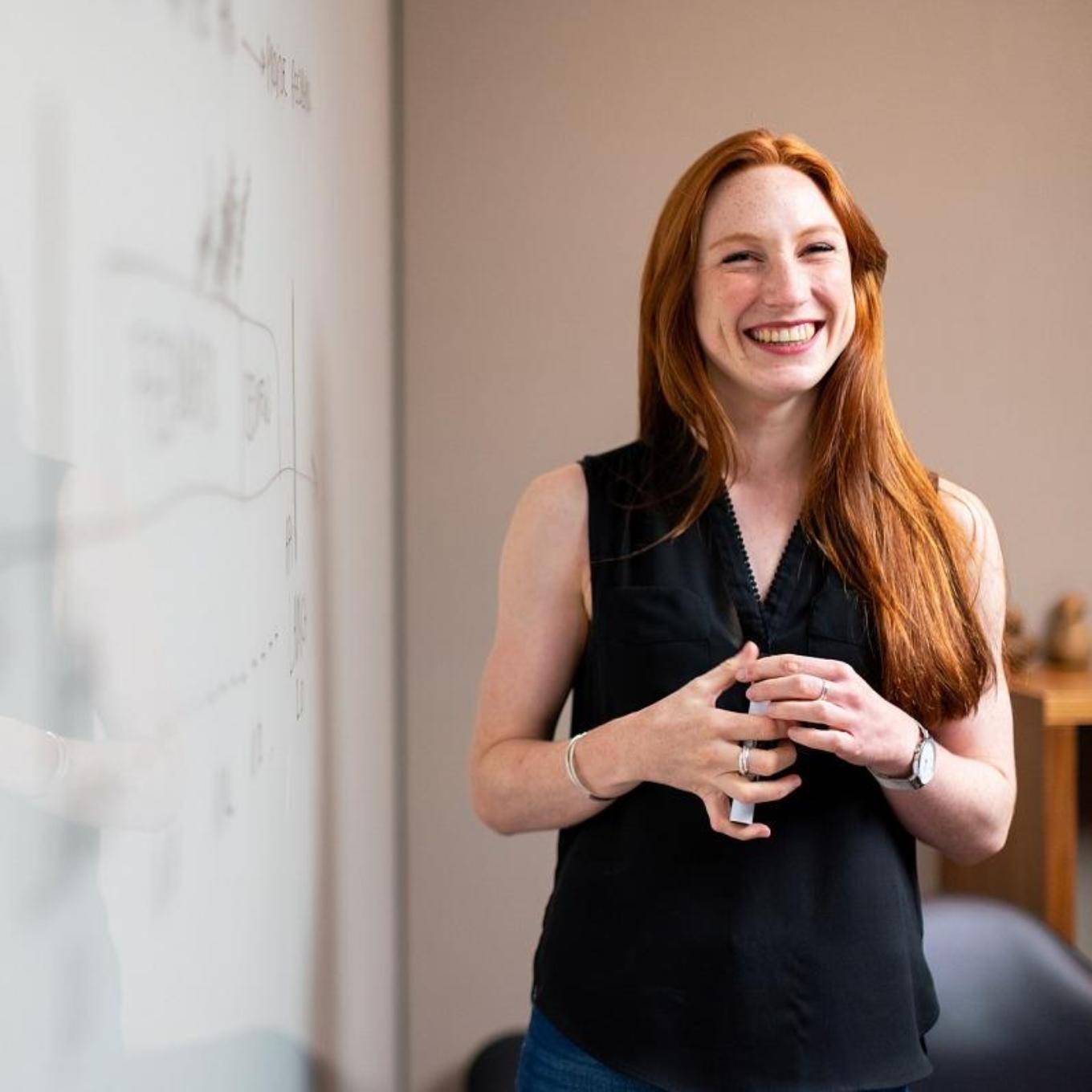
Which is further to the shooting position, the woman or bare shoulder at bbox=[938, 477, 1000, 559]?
bare shoulder at bbox=[938, 477, 1000, 559]

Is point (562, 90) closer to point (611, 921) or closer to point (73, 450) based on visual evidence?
point (611, 921)

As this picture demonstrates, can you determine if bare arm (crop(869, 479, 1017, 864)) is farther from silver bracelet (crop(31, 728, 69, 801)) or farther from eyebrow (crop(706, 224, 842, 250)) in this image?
silver bracelet (crop(31, 728, 69, 801))

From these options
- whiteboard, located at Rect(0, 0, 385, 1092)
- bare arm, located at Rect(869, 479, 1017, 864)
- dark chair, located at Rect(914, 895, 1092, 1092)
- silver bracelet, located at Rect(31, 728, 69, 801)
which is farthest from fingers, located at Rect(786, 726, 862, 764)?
dark chair, located at Rect(914, 895, 1092, 1092)

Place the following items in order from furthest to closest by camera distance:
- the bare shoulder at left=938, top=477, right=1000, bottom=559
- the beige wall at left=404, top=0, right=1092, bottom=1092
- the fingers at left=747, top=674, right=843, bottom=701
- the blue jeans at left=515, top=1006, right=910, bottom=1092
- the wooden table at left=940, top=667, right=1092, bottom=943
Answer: the beige wall at left=404, top=0, right=1092, bottom=1092, the wooden table at left=940, top=667, right=1092, bottom=943, the bare shoulder at left=938, top=477, right=1000, bottom=559, the blue jeans at left=515, top=1006, right=910, bottom=1092, the fingers at left=747, top=674, right=843, bottom=701

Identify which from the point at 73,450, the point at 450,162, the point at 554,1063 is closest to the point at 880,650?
the point at 554,1063

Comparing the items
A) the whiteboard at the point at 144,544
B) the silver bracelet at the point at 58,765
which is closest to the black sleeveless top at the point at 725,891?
the whiteboard at the point at 144,544

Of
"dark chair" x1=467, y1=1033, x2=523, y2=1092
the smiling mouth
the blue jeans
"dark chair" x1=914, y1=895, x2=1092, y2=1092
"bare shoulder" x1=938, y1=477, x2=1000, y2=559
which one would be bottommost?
"dark chair" x1=467, y1=1033, x2=523, y2=1092

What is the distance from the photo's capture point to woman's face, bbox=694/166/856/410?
53.9 inches

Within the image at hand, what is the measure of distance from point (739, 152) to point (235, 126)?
736 mm

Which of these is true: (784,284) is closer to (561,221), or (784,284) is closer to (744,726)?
(744,726)

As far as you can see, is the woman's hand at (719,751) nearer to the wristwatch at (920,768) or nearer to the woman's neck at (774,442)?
the wristwatch at (920,768)

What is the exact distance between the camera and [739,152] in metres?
1.42

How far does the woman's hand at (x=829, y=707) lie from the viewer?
119cm

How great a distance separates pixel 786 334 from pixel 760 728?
402mm
